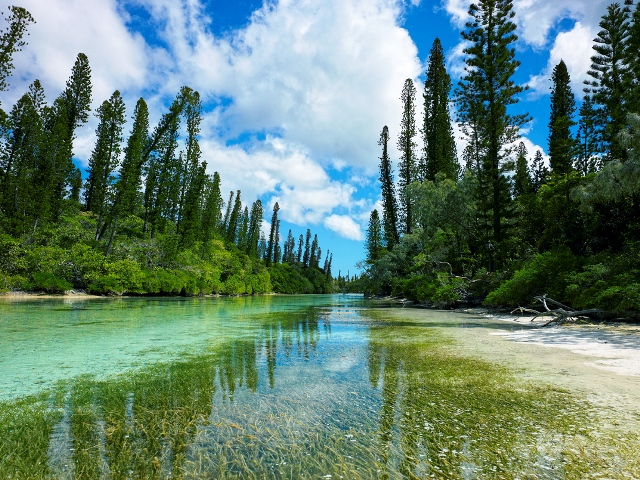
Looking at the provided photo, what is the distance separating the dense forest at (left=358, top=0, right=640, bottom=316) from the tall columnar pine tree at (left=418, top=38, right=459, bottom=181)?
146mm

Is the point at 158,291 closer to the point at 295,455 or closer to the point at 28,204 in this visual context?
the point at 28,204

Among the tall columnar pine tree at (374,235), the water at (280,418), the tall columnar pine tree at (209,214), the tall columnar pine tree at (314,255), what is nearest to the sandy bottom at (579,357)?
the water at (280,418)

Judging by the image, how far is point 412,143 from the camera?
118ft

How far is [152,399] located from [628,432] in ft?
14.0

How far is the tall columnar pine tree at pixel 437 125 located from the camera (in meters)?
32.2

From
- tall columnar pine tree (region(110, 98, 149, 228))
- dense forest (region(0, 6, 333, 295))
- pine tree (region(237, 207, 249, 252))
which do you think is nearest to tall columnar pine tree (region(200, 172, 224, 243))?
dense forest (region(0, 6, 333, 295))

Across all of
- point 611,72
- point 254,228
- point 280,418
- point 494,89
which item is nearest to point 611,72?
point 611,72

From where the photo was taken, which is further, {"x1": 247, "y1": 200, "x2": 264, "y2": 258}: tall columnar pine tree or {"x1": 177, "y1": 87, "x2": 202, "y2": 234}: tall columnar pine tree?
{"x1": 247, "y1": 200, "x2": 264, "y2": 258}: tall columnar pine tree

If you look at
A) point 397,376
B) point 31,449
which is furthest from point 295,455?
point 397,376

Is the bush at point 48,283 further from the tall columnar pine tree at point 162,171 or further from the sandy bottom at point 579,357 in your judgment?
the sandy bottom at point 579,357

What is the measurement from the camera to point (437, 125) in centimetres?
3331

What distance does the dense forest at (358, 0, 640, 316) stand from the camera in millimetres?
11289

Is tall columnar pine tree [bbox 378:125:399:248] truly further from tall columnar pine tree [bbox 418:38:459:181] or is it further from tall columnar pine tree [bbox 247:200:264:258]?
tall columnar pine tree [bbox 247:200:264:258]

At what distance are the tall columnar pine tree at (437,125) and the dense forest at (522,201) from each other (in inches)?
5.8
